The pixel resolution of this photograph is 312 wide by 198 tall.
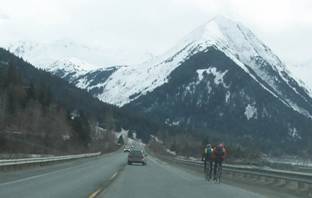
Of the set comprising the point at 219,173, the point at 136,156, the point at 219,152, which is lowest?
the point at 219,173

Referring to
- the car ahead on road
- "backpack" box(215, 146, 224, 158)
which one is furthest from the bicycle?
the car ahead on road

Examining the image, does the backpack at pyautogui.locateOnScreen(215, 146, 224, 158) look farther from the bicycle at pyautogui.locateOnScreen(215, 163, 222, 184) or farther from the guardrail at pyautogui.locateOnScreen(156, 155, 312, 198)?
the guardrail at pyautogui.locateOnScreen(156, 155, 312, 198)

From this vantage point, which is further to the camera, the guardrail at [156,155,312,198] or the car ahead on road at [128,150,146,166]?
the car ahead on road at [128,150,146,166]

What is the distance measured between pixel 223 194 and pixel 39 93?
138 m

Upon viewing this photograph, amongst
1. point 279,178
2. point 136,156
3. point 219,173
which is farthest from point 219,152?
point 136,156

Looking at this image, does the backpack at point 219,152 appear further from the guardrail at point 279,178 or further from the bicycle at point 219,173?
the guardrail at point 279,178

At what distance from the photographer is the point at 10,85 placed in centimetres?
15875

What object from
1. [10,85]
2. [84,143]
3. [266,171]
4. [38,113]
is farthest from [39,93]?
[266,171]

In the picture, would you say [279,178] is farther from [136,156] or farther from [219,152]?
[136,156]

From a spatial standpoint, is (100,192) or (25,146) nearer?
(100,192)

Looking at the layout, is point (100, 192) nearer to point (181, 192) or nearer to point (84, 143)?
point (181, 192)

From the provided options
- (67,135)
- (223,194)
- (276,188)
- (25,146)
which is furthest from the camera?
(67,135)

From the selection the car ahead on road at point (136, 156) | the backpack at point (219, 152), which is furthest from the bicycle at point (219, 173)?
the car ahead on road at point (136, 156)

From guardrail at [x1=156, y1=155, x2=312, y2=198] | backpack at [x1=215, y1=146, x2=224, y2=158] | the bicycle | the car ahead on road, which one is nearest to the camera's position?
guardrail at [x1=156, y1=155, x2=312, y2=198]
